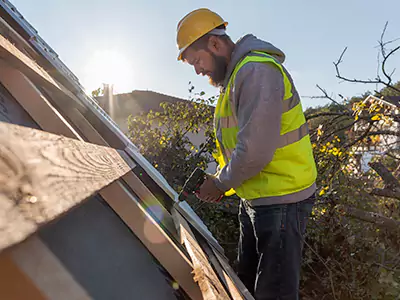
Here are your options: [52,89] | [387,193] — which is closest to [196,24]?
[52,89]

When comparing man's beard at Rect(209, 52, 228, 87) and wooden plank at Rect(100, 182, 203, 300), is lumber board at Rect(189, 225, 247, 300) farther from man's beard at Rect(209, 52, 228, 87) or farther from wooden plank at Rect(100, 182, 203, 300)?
man's beard at Rect(209, 52, 228, 87)

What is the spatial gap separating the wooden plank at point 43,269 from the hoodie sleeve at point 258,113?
143 centimetres

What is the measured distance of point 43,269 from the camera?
0.64 metres

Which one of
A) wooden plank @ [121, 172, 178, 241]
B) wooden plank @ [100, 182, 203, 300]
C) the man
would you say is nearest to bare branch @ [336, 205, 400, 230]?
the man

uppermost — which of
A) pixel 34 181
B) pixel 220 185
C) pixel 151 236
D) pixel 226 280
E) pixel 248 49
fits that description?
pixel 248 49

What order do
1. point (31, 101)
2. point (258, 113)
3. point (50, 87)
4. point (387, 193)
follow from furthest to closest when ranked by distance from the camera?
point (387, 193) < point (258, 113) < point (50, 87) < point (31, 101)

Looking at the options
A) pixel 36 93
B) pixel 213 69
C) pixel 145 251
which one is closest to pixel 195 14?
pixel 213 69

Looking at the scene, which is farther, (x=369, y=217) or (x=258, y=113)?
(x=369, y=217)

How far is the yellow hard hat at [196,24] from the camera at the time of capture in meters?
2.34

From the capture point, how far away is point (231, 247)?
4.96 meters

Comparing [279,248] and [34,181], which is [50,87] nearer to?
[34,181]

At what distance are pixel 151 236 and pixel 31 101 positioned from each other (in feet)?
→ 2.09

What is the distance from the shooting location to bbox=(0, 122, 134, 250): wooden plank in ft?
1.55

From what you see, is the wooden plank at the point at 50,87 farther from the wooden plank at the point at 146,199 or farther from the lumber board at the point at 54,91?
the wooden plank at the point at 146,199
